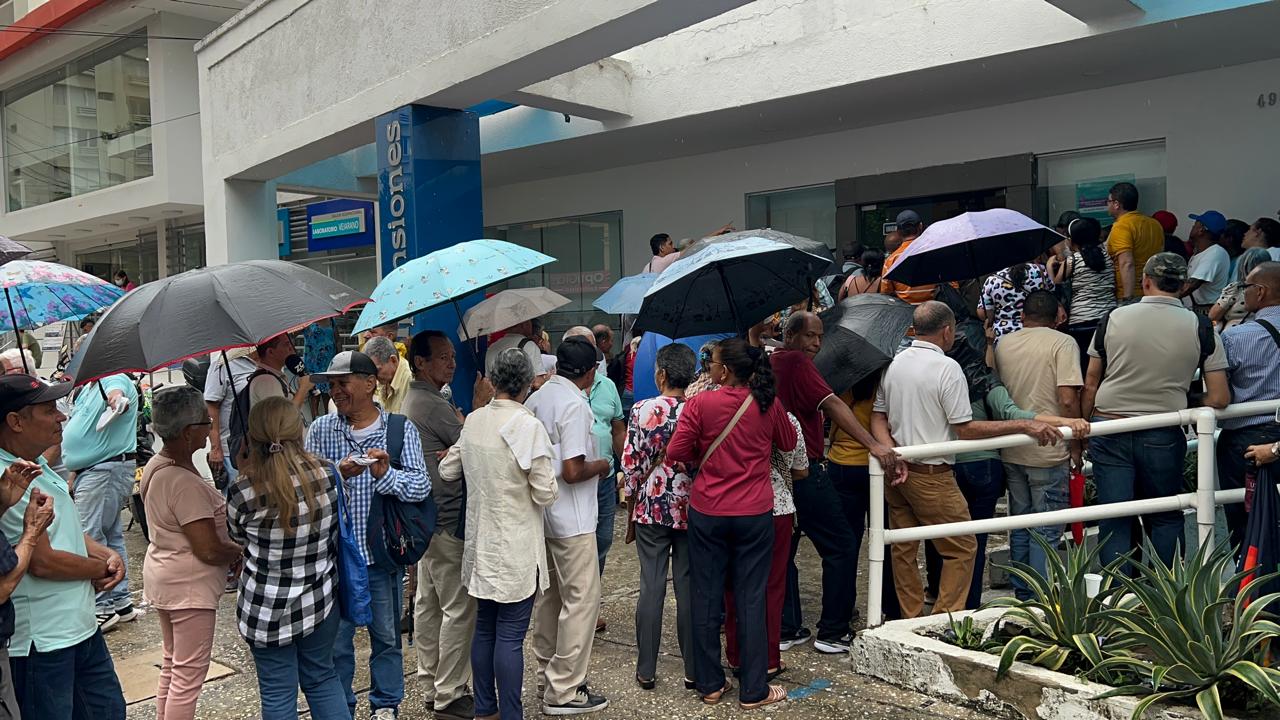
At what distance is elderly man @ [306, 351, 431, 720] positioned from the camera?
4.37 m

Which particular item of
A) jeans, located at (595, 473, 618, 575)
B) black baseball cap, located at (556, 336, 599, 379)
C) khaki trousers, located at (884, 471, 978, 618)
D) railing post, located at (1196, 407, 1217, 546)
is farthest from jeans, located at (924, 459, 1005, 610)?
black baseball cap, located at (556, 336, 599, 379)

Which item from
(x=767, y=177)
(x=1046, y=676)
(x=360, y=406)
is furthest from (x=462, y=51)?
(x=1046, y=676)

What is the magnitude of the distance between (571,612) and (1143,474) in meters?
3.12

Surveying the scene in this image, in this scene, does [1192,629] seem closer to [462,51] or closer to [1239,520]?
[1239,520]

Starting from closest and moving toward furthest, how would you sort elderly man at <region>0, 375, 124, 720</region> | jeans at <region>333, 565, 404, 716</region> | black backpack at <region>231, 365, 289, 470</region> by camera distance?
elderly man at <region>0, 375, 124, 720</region> < jeans at <region>333, 565, 404, 716</region> < black backpack at <region>231, 365, 289, 470</region>

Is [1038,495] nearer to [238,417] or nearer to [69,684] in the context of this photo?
[238,417]

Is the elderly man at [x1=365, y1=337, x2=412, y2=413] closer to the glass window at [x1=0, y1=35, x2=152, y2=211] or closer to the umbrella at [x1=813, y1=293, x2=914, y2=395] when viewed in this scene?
the umbrella at [x1=813, y1=293, x2=914, y2=395]

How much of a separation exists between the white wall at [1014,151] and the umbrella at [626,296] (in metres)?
4.41

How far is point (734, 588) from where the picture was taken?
4.85m

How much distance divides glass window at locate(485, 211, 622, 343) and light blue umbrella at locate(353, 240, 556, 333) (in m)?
8.84

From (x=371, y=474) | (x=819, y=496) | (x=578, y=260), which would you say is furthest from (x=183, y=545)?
(x=578, y=260)

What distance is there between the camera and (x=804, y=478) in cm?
534

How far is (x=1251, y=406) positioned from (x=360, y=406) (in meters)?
4.41

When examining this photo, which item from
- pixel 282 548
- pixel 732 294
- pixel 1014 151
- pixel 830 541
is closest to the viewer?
pixel 282 548
